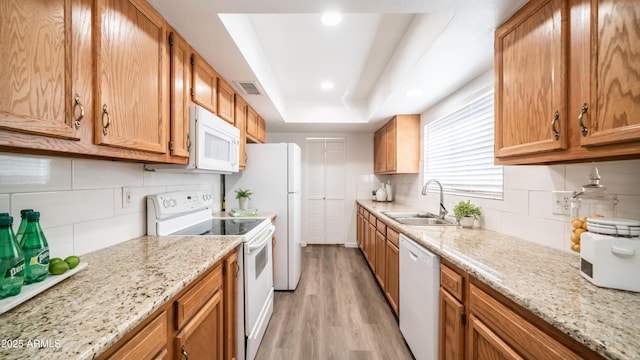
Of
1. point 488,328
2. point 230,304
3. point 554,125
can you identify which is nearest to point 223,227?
point 230,304

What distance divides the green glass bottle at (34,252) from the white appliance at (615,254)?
196cm

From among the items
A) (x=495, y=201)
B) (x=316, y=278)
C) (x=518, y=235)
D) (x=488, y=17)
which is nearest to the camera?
(x=488, y=17)

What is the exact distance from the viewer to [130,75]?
114 cm

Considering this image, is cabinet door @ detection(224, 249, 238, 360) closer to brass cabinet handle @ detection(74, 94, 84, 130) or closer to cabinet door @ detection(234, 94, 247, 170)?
brass cabinet handle @ detection(74, 94, 84, 130)

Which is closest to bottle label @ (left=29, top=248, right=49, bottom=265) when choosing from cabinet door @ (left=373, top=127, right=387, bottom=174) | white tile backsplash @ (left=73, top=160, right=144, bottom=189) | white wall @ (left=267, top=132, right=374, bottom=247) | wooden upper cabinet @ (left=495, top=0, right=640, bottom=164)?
white tile backsplash @ (left=73, top=160, right=144, bottom=189)

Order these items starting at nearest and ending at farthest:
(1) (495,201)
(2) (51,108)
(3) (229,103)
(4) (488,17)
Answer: (2) (51,108) < (4) (488,17) < (1) (495,201) < (3) (229,103)

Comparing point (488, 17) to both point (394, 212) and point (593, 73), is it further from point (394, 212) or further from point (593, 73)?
point (394, 212)

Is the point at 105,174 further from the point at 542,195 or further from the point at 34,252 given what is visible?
the point at 542,195

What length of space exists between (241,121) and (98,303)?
7.18 feet

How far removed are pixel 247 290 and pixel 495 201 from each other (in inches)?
75.5

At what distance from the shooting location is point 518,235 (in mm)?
1642

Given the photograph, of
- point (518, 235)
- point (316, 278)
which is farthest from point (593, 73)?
point (316, 278)

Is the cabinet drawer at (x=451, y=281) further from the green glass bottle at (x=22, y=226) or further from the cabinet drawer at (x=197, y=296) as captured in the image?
the green glass bottle at (x=22, y=226)

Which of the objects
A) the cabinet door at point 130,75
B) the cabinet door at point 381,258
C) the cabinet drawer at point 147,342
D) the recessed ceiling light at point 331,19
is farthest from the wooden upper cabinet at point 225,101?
the cabinet door at point 381,258
